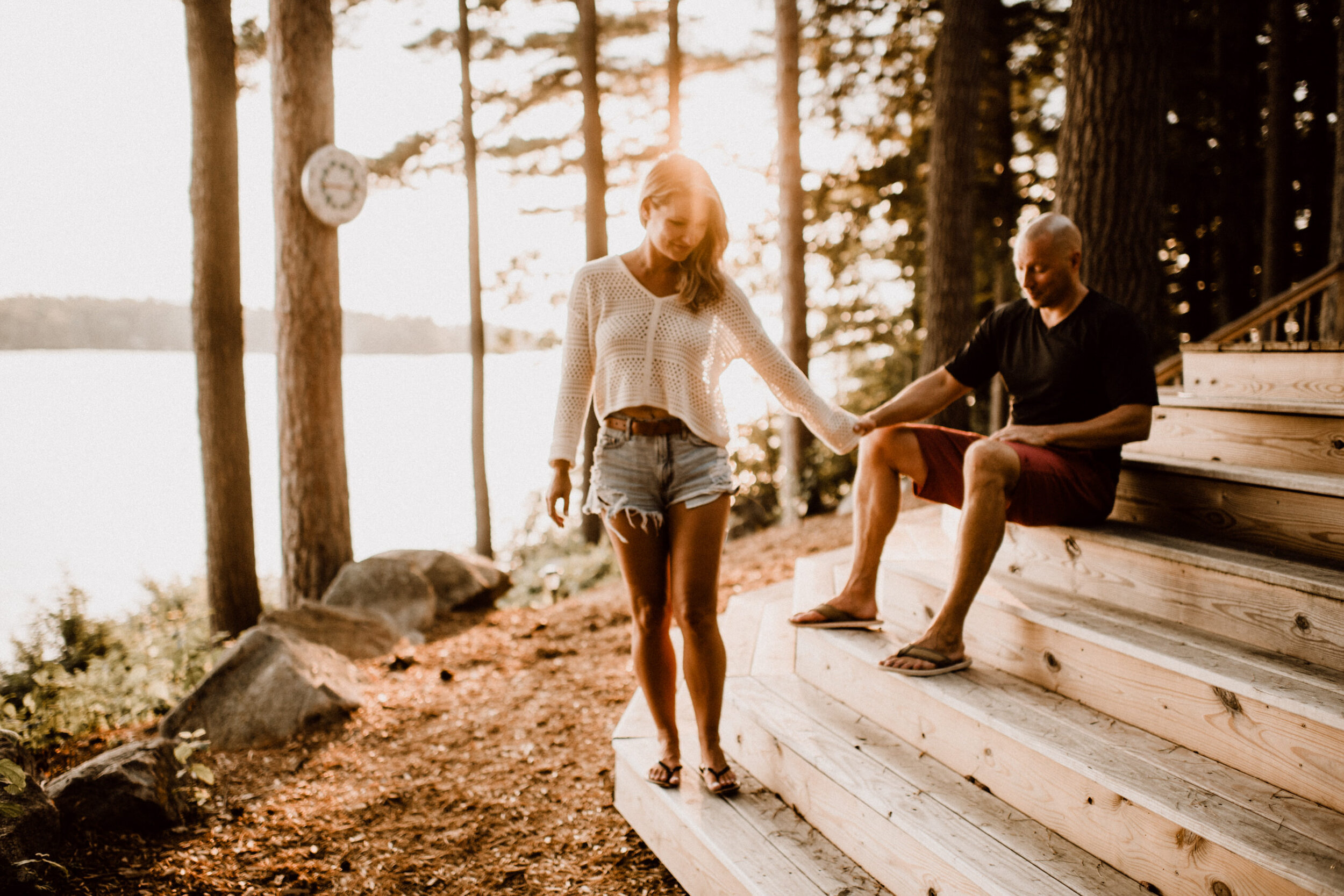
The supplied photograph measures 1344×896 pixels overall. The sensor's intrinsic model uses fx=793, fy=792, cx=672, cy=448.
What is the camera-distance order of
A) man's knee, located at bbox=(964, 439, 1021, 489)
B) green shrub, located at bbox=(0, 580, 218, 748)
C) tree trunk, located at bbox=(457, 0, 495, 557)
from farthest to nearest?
tree trunk, located at bbox=(457, 0, 495, 557) → green shrub, located at bbox=(0, 580, 218, 748) → man's knee, located at bbox=(964, 439, 1021, 489)

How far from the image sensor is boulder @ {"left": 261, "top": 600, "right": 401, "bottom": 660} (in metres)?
4.79

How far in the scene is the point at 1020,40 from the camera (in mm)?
10664

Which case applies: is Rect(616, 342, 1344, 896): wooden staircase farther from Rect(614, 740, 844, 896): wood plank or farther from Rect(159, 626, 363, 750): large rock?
Rect(159, 626, 363, 750): large rock

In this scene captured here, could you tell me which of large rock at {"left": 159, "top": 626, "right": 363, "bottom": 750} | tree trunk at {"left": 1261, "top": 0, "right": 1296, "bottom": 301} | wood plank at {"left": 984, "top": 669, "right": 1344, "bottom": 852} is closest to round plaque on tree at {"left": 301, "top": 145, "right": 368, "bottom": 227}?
large rock at {"left": 159, "top": 626, "right": 363, "bottom": 750}

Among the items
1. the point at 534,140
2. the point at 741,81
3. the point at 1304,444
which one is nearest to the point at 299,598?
the point at 1304,444

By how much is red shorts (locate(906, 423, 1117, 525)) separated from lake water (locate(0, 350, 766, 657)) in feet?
16.9

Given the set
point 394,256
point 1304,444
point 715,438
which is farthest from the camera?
point 394,256

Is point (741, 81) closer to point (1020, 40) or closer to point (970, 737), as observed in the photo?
point (1020, 40)

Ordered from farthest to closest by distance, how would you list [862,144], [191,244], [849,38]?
[862,144] → [849,38] → [191,244]

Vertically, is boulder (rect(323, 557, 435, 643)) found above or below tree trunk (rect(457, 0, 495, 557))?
below

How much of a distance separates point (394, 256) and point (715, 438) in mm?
10990

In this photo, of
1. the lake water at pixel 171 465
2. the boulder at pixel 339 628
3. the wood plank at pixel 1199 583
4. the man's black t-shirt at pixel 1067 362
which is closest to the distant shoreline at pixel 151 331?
the lake water at pixel 171 465

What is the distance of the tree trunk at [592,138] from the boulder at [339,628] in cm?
433

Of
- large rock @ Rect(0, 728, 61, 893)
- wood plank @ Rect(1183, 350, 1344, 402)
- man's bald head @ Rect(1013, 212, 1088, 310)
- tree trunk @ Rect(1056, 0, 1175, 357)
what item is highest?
tree trunk @ Rect(1056, 0, 1175, 357)
